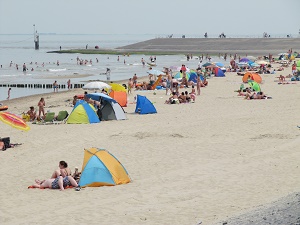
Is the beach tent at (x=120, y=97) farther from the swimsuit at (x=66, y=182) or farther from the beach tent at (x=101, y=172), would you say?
the swimsuit at (x=66, y=182)

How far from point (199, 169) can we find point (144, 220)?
4416 millimetres

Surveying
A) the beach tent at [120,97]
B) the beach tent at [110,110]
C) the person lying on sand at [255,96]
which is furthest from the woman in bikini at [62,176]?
the person lying on sand at [255,96]

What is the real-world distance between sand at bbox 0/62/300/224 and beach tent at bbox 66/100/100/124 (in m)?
0.52

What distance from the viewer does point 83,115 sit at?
24.0 metres

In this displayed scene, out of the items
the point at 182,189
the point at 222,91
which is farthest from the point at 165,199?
the point at 222,91

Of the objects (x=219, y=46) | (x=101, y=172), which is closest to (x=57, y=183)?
(x=101, y=172)

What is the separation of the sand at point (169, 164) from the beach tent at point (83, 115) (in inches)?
20.4

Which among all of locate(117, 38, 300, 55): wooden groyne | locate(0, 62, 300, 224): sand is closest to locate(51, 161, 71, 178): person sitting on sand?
locate(0, 62, 300, 224): sand

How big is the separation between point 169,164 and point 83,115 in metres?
8.20

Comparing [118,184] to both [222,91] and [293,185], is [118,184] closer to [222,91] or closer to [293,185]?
[293,185]

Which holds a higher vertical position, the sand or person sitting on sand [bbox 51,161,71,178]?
person sitting on sand [bbox 51,161,71,178]

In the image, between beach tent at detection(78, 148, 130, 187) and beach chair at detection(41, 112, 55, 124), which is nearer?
beach tent at detection(78, 148, 130, 187)

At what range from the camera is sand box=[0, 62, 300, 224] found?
12180mm

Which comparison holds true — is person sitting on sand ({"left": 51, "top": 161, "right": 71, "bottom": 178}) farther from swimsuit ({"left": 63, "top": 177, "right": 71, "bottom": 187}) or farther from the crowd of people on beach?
swimsuit ({"left": 63, "top": 177, "right": 71, "bottom": 187})
